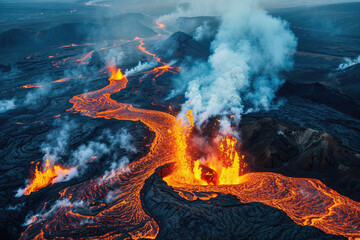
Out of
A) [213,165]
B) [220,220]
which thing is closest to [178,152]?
[213,165]

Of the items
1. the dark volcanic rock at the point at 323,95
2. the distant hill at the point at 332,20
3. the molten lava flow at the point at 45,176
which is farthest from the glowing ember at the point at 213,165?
the distant hill at the point at 332,20

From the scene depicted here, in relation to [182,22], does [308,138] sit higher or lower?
lower

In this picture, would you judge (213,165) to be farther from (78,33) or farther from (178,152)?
(78,33)

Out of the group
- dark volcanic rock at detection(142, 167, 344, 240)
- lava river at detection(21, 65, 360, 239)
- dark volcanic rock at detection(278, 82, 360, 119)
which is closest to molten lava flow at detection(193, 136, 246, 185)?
lava river at detection(21, 65, 360, 239)

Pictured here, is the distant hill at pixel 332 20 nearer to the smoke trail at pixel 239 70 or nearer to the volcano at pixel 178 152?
the smoke trail at pixel 239 70

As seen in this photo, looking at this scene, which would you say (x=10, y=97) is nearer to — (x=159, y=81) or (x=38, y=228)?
(x=159, y=81)

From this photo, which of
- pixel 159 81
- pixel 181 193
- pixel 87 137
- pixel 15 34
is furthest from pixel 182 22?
pixel 181 193

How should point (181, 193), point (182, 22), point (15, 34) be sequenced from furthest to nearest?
point (182, 22) → point (15, 34) → point (181, 193)
